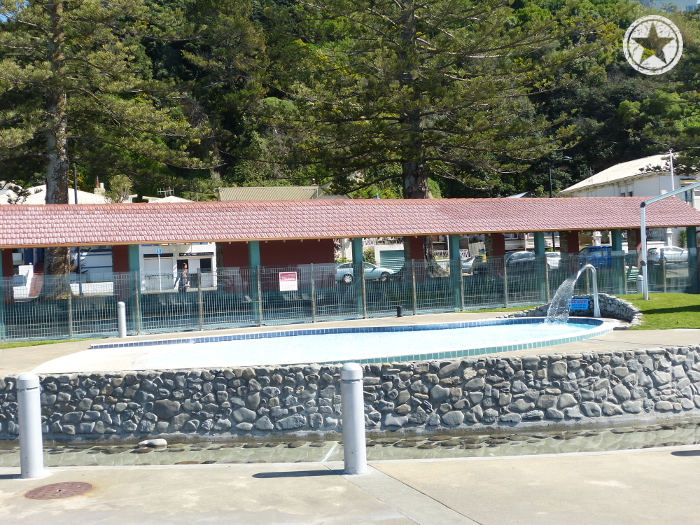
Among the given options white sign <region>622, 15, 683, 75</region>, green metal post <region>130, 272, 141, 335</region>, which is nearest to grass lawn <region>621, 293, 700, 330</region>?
green metal post <region>130, 272, 141, 335</region>

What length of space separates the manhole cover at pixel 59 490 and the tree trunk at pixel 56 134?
22.1 metres

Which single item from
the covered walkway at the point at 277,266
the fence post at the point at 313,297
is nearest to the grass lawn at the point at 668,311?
the covered walkway at the point at 277,266

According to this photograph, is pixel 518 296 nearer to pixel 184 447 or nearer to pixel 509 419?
pixel 509 419

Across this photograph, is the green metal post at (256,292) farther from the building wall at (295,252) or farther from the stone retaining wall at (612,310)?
the stone retaining wall at (612,310)

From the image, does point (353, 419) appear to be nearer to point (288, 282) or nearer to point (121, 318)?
point (121, 318)

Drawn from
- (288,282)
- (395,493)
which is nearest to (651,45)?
(288,282)

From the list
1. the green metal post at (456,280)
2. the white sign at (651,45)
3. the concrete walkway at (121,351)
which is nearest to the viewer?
the concrete walkway at (121,351)

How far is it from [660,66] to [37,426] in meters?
70.4

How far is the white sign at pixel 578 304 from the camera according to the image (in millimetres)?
18281

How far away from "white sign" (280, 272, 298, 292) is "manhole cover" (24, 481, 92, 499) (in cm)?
1443

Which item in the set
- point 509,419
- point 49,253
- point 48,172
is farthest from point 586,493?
point 48,172

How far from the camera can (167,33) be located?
30641 mm

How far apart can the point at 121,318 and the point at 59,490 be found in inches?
510

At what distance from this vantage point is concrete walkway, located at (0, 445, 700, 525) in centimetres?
573
